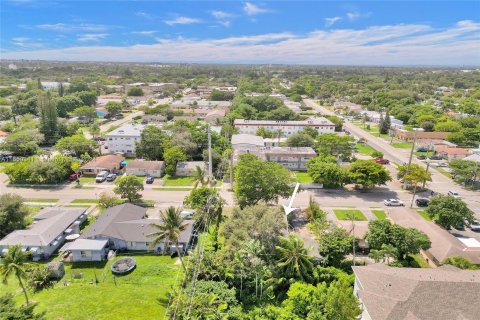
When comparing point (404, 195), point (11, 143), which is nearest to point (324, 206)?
point (404, 195)

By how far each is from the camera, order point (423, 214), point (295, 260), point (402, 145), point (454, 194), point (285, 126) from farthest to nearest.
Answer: point (285, 126) < point (402, 145) < point (454, 194) < point (423, 214) < point (295, 260)

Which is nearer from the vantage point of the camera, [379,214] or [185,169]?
[379,214]

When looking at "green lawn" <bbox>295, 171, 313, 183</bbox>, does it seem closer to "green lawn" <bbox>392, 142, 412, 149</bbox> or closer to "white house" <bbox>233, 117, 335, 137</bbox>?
"white house" <bbox>233, 117, 335, 137</bbox>

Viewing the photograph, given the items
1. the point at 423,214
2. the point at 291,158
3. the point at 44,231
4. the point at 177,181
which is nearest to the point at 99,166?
the point at 177,181

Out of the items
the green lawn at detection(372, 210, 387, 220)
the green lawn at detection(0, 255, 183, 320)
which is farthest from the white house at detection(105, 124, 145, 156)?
the green lawn at detection(372, 210, 387, 220)

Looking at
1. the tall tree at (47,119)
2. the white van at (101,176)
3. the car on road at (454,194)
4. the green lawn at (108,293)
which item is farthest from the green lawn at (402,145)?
the tall tree at (47,119)

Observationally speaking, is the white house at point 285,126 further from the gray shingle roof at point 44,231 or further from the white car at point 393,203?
the gray shingle roof at point 44,231

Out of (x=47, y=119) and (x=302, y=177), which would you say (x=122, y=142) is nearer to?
(x=47, y=119)
